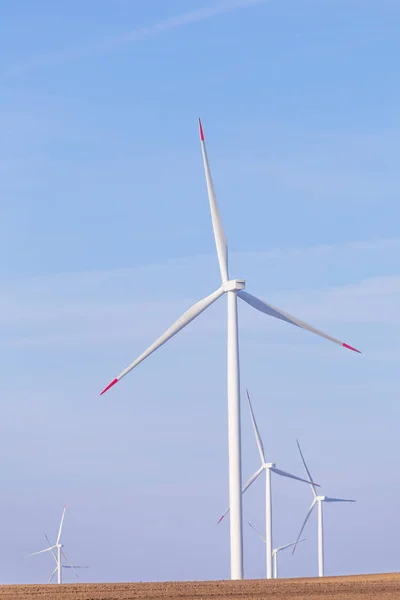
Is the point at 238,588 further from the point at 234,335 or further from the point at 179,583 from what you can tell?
the point at 234,335

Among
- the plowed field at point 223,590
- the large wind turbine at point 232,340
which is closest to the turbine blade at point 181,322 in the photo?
the large wind turbine at point 232,340

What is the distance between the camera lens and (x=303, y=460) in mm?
114625

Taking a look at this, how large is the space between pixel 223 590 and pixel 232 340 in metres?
17.0

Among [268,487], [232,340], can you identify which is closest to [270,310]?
[232,340]

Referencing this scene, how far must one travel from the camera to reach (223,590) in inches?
2362

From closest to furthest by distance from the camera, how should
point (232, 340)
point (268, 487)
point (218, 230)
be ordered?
point (232, 340) → point (218, 230) → point (268, 487)

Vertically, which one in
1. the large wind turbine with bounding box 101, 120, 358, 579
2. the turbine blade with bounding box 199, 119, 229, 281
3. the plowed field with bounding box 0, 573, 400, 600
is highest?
the turbine blade with bounding box 199, 119, 229, 281

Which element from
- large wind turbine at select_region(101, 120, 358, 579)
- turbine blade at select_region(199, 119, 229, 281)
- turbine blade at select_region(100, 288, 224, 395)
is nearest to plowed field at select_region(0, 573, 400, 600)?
large wind turbine at select_region(101, 120, 358, 579)

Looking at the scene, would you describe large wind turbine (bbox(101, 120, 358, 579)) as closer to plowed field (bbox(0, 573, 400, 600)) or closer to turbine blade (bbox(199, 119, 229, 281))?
turbine blade (bbox(199, 119, 229, 281))

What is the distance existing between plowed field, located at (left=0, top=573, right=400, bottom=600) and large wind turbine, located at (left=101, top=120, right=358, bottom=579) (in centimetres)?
369

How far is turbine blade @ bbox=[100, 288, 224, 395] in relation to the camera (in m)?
73.2

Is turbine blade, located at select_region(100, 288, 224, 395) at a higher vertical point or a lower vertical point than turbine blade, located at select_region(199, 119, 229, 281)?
lower

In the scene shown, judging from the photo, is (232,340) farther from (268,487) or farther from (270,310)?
(268,487)

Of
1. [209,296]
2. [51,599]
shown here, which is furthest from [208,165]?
[51,599]
